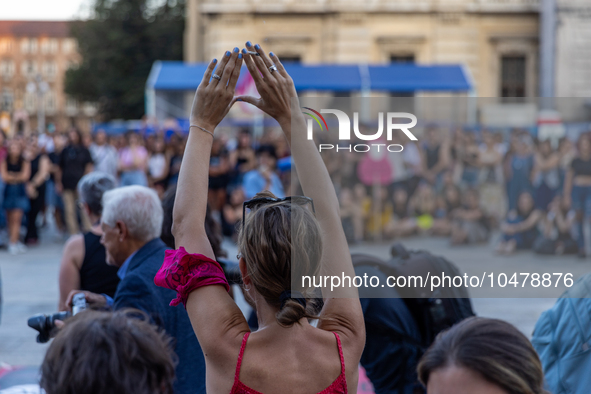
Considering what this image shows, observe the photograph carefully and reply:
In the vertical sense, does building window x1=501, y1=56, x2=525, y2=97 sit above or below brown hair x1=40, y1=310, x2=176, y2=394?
above

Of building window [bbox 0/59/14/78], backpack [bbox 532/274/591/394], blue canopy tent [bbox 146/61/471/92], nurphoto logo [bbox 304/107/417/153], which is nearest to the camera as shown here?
nurphoto logo [bbox 304/107/417/153]

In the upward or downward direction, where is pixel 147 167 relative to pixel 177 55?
downward

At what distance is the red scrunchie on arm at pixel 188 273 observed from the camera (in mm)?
1558

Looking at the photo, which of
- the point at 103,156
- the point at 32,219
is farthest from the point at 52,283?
the point at 103,156

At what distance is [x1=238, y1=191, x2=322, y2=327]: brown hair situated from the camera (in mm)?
1520

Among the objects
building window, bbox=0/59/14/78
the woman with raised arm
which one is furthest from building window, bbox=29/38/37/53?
the woman with raised arm

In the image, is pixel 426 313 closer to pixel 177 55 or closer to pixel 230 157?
pixel 230 157

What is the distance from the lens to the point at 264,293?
1562 millimetres

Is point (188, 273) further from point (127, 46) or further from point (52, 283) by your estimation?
point (127, 46)

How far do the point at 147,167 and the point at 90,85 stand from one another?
2926cm

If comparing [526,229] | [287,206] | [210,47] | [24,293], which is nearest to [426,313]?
[526,229]

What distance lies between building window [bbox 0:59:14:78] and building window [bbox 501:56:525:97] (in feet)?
297

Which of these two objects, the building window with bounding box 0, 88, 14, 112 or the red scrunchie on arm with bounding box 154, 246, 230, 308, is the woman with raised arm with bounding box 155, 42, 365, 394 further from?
the building window with bounding box 0, 88, 14, 112

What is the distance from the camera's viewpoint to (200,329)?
1.54m
